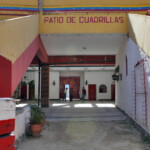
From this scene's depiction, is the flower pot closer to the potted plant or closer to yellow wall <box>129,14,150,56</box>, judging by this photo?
the potted plant

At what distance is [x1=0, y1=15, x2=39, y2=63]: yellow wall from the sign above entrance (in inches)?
52.6

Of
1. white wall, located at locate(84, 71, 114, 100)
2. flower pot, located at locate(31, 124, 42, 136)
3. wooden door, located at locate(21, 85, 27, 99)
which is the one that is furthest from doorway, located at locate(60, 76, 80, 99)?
flower pot, located at locate(31, 124, 42, 136)

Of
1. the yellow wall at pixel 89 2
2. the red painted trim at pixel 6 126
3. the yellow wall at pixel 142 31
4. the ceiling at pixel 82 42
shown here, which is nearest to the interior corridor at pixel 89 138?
the red painted trim at pixel 6 126

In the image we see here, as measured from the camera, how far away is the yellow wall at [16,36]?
590cm

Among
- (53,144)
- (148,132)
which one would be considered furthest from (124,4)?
(53,144)

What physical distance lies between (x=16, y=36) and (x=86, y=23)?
4.84 m

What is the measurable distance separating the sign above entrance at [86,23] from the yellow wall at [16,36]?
4.39ft

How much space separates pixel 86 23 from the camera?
10.7 metres

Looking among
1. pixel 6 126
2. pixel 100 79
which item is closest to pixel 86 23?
pixel 6 126

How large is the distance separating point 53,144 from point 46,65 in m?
10.2

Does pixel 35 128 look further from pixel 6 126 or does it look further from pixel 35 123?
pixel 6 126

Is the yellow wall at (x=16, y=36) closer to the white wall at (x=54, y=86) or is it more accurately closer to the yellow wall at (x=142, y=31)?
the yellow wall at (x=142, y=31)

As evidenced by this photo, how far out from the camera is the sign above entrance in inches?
421

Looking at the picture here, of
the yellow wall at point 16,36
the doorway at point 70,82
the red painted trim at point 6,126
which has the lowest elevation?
the red painted trim at point 6,126
